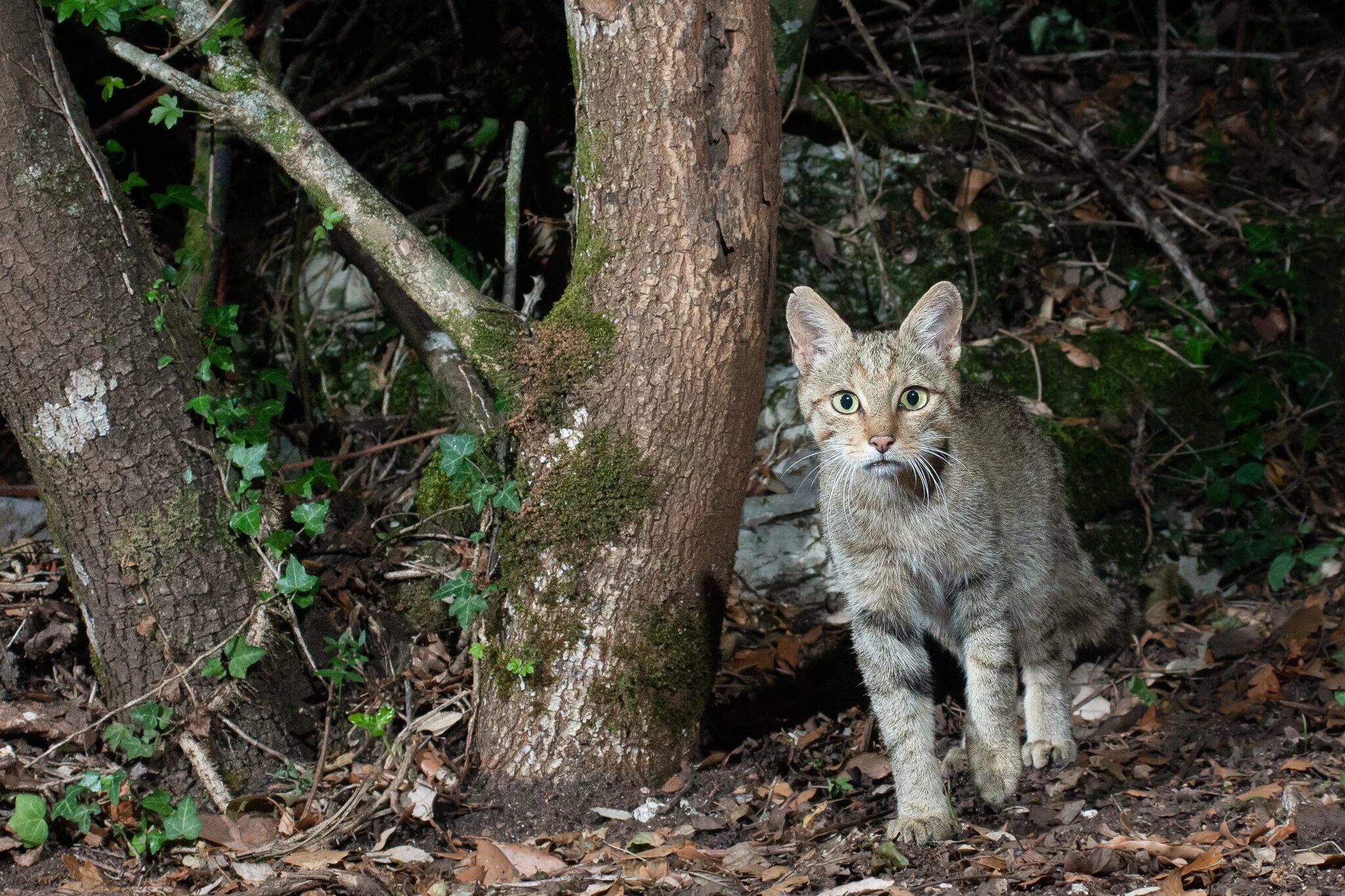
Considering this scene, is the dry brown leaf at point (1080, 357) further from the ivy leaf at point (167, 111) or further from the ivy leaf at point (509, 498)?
the ivy leaf at point (167, 111)

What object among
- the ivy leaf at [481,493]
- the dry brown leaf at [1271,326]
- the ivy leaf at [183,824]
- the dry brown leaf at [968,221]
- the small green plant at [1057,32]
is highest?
the small green plant at [1057,32]

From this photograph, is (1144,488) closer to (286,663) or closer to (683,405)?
(683,405)

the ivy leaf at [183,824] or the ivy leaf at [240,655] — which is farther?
the ivy leaf at [240,655]

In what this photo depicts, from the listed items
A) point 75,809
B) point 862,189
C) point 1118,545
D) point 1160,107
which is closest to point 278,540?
point 75,809

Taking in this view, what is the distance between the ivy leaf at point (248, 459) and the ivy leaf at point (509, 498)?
0.83 meters

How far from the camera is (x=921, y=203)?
21.7ft

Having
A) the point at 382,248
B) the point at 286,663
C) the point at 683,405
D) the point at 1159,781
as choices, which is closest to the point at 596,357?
the point at 683,405

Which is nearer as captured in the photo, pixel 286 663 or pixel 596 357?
pixel 596 357

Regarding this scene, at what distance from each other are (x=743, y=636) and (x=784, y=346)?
1.64 metres

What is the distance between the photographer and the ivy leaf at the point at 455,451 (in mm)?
4074

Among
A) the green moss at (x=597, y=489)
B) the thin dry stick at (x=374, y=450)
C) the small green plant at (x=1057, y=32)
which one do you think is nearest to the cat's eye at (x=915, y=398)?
the green moss at (x=597, y=489)

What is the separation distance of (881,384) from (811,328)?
0.40m

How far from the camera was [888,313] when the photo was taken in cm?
629

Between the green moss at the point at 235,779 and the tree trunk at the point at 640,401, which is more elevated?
Result: the tree trunk at the point at 640,401
